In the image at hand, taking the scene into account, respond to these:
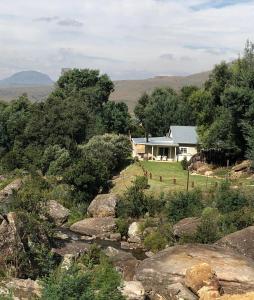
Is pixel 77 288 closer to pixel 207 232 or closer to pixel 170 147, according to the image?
pixel 207 232

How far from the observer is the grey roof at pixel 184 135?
64125 millimetres

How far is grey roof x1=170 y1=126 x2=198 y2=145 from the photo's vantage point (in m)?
64.1

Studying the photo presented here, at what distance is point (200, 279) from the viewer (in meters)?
18.5

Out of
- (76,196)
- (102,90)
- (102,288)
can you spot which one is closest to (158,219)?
(76,196)

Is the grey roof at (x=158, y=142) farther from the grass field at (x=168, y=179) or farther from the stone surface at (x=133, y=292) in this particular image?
the stone surface at (x=133, y=292)

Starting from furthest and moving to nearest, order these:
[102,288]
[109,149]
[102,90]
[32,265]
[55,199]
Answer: [102,90], [109,149], [55,199], [32,265], [102,288]

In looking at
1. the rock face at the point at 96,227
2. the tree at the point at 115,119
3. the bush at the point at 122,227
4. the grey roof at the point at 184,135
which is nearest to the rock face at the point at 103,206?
the rock face at the point at 96,227

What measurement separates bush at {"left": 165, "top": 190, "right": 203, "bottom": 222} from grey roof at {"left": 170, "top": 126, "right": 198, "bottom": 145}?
25163 mm

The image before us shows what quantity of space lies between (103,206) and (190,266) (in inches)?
895

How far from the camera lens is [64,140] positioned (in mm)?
58188

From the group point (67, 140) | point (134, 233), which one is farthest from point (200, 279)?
point (67, 140)

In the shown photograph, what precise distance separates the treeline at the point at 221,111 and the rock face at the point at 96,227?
→ 15.6 meters

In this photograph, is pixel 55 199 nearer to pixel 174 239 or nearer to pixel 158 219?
pixel 158 219

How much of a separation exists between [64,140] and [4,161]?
27.4 ft
